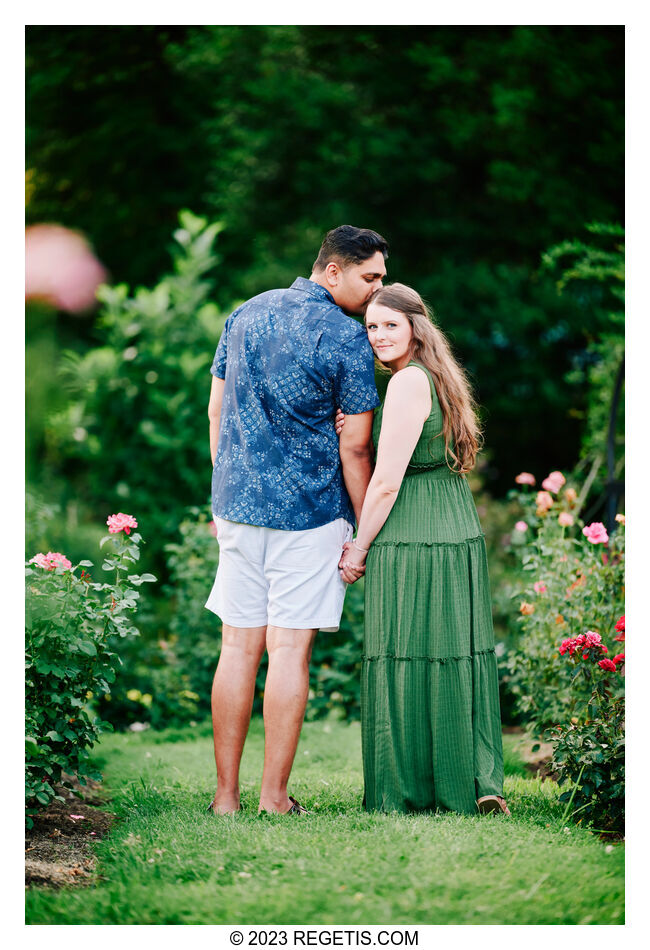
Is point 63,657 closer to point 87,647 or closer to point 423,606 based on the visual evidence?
point 87,647

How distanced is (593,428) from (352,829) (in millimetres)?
3658

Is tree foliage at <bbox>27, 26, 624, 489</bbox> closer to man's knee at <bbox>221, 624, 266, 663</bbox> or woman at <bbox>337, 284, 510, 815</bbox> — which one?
woman at <bbox>337, 284, 510, 815</bbox>

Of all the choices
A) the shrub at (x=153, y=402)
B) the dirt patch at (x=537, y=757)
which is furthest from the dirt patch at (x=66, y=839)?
the shrub at (x=153, y=402)

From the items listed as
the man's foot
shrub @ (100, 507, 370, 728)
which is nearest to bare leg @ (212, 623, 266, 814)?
the man's foot

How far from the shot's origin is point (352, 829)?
2.68m

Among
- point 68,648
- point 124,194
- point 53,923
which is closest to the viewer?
point 53,923

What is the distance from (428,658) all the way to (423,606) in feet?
0.55

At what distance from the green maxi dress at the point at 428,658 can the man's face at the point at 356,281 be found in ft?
1.25

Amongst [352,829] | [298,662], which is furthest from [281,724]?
[352,829]

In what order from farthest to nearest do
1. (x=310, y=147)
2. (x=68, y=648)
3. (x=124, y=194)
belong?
(x=124, y=194), (x=310, y=147), (x=68, y=648)

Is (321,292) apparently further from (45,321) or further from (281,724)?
(45,321)

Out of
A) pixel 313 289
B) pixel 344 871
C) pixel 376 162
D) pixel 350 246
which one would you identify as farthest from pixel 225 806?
pixel 376 162

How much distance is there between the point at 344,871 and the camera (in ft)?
7.73

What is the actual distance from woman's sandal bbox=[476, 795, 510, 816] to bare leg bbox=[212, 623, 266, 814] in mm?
795
